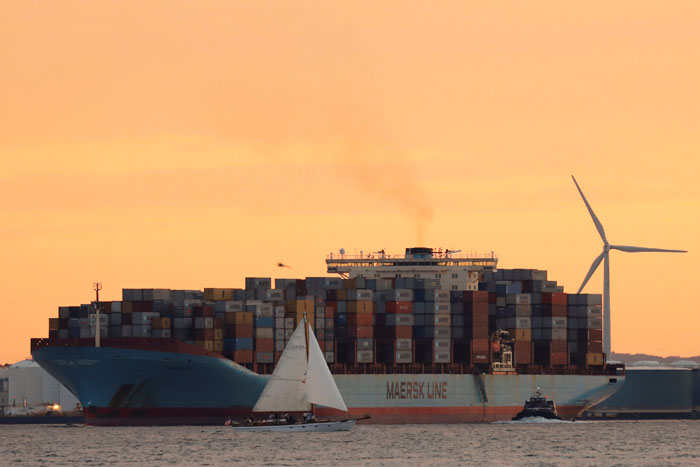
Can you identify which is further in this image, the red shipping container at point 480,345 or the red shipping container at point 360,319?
the red shipping container at point 480,345

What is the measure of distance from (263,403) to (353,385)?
64.6 feet

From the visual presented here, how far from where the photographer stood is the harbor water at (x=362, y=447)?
11019 cm

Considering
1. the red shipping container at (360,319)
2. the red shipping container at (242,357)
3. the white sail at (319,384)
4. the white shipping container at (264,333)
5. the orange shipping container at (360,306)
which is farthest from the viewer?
the orange shipping container at (360,306)

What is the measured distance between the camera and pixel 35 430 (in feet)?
548

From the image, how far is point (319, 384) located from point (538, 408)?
110 ft

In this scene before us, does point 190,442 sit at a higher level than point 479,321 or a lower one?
lower

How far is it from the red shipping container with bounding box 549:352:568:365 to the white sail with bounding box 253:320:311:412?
34530mm

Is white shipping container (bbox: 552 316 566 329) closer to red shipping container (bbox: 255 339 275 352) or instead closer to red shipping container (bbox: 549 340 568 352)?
red shipping container (bbox: 549 340 568 352)

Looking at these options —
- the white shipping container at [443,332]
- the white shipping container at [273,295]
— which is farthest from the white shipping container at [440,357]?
the white shipping container at [273,295]

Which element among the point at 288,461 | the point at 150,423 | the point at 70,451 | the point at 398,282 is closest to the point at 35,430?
the point at 150,423

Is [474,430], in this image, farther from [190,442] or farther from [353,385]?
[190,442]

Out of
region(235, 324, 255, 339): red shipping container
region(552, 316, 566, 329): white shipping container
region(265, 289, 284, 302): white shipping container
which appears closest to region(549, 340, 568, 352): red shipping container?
region(552, 316, 566, 329): white shipping container

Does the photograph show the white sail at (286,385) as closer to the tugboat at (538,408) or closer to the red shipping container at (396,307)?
the red shipping container at (396,307)

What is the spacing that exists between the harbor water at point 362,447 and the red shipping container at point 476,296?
437 inches
